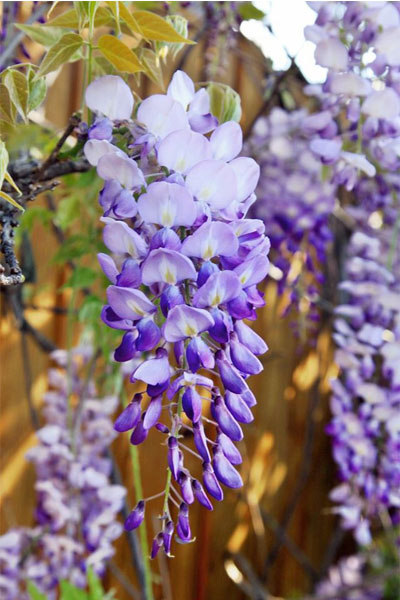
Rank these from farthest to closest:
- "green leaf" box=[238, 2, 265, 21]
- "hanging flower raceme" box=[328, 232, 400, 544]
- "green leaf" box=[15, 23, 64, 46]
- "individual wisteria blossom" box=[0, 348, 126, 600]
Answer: "hanging flower raceme" box=[328, 232, 400, 544] → "individual wisteria blossom" box=[0, 348, 126, 600] → "green leaf" box=[238, 2, 265, 21] → "green leaf" box=[15, 23, 64, 46]

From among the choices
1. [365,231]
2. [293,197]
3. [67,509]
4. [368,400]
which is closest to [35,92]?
[67,509]

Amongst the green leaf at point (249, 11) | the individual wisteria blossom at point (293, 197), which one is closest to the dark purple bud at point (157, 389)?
the green leaf at point (249, 11)

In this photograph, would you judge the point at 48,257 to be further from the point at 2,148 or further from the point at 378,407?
the point at 2,148

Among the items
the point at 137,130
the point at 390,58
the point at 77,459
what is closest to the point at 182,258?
the point at 137,130

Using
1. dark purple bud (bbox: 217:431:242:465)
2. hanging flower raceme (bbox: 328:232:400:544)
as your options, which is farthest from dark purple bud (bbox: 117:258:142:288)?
hanging flower raceme (bbox: 328:232:400:544)

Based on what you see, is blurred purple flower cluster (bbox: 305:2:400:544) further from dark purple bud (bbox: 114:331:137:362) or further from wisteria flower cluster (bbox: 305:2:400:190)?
dark purple bud (bbox: 114:331:137:362)

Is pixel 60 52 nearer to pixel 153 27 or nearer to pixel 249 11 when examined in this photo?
pixel 153 27
